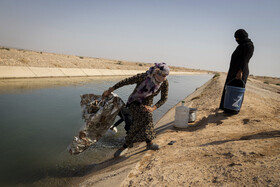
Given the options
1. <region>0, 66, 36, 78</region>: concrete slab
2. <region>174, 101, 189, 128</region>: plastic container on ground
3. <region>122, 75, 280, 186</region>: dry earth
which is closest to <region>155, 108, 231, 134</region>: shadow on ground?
<region>174, 101, 189, 128</region>: plastic container on ground

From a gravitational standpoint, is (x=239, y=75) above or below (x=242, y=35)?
below

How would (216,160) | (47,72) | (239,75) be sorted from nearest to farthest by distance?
(216,160)
(239,75)
(47,72)

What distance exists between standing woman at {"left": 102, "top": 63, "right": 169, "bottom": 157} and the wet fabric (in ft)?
0.72

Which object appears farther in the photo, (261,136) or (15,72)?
(15,72)

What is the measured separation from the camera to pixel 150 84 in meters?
3.21

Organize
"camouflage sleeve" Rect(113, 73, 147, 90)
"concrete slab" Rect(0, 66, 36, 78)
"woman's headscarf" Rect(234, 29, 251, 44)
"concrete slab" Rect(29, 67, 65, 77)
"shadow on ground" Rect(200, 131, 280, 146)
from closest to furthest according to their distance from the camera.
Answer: "camouflage sleeve" Rect(113, 73, 147, 90) < "shadow on ground" Rect(200, 131, 280, 146) < "woman's headscarf" Rect(234, 29, 251, 44) < "concrete slab" Rect(0, 66, 36, 78) < "concrete slab" Rect(29, 67, 65, 77)

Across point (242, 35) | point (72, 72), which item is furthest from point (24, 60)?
point (242, 35)

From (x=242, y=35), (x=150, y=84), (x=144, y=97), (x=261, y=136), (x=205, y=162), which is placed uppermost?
(x=242, y=35)

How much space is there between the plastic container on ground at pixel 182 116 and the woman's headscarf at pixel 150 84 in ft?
5.62

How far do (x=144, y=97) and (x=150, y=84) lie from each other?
241 millimetres

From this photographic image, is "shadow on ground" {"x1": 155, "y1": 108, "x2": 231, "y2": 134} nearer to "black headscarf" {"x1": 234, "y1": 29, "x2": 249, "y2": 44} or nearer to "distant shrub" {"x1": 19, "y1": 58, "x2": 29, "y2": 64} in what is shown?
"black headscarf" {"x1": 234, "y1": 29, "x2": 249, "y2": 44}

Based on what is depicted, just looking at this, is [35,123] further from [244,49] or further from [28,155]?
[244,49]

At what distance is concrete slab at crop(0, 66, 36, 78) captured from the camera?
1251 centimetres

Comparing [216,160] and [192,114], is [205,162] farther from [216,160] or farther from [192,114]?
[192,114]
